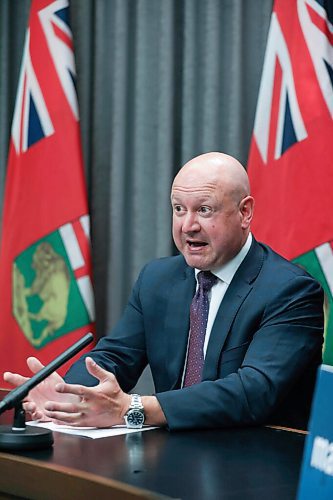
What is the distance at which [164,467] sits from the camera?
1.88m

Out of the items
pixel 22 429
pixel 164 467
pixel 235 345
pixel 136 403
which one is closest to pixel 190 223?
pixel 235 345

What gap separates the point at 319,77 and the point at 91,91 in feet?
5.11

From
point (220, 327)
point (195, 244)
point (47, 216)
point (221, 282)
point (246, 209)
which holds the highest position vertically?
point (47, 216)

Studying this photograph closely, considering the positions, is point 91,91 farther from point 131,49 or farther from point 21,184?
point 21,184

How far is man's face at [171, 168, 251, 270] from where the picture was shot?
2760 mm

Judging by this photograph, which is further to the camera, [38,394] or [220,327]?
[220,327]

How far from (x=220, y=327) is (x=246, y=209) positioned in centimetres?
39

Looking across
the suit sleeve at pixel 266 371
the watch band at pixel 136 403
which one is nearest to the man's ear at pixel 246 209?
the suit sleeve at pixel 266 371

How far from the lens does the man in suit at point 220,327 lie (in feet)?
8.13

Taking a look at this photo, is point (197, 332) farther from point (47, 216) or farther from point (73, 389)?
point (47, 216)

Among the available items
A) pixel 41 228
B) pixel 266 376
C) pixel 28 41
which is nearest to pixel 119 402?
pixel 266 376

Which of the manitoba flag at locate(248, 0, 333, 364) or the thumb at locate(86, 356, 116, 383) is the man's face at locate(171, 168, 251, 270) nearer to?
the thumb at locate(86, 356, 116, 383)

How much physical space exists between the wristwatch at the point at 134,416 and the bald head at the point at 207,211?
22.5 inches

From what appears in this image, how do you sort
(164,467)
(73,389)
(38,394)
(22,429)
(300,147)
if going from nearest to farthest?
(164,467)
(22,429)
(73,389)
(38,394)
(300,147)
